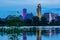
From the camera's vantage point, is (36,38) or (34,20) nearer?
(34,20)

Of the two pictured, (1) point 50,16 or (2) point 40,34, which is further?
(2) point 40,34

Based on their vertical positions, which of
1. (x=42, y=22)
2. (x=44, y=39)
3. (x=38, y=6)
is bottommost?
(x=44, y=39)

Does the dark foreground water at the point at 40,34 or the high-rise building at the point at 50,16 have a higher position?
the high-rise building at the point at 50,16

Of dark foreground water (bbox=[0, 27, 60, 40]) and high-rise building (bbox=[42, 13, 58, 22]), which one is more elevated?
high-rise building (bbox=[42, 13, 58, 22])

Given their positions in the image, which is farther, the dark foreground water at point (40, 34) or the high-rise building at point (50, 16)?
the dark foreground water at point (40, 34)

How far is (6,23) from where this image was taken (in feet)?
12.8

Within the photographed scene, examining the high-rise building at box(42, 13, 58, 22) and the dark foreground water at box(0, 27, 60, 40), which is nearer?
the high-rise building at box(42, 13, 58, 22)

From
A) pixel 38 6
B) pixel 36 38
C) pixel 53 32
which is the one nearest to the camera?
pixel 38 6

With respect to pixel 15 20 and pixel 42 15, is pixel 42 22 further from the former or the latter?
pixel 15 20

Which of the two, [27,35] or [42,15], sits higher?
[42,15]

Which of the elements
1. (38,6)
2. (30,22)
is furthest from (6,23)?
(38,6)

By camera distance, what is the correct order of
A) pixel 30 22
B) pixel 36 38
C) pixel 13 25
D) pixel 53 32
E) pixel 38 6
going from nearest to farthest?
pixel 13 25
pixel 30 22
pixel 38 6
pixel 36 38
pixel 53 32

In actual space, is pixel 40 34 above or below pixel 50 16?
below

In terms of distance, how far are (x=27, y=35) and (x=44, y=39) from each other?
1.39ft
